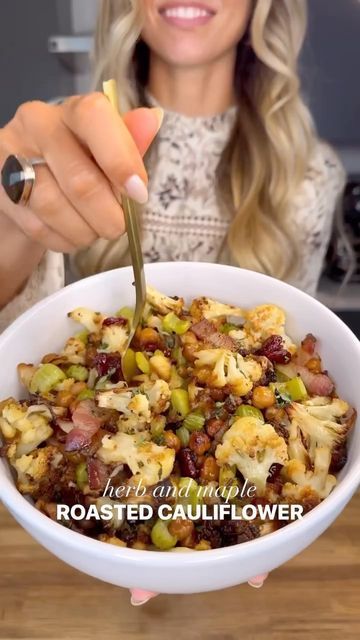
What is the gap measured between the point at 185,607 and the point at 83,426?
235 mm

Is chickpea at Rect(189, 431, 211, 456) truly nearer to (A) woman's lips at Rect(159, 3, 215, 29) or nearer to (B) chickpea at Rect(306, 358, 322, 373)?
(B) chickpea at Rect(306, 358, 322, 373)

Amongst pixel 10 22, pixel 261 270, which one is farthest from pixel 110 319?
pixel 10 22

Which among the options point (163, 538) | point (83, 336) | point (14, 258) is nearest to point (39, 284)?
point (14, 258)

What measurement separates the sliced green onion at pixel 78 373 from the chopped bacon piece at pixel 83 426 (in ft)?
0.24

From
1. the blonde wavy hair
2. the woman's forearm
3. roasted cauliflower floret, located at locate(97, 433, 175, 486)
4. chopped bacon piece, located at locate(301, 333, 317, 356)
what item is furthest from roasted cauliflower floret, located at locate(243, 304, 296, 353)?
the blonde wavy hair

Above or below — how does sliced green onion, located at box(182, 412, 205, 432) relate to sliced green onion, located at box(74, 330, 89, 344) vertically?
above

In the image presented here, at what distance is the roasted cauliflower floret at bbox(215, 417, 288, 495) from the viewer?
0.61 m

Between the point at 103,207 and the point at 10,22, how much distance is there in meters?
0.99

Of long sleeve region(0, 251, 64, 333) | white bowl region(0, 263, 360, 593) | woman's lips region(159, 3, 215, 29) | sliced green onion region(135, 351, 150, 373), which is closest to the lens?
white bowl region(0, 263, 360, 593)

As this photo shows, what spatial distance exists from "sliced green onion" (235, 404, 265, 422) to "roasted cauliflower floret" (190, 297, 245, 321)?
0.17m

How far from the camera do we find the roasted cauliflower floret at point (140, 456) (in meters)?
0.59

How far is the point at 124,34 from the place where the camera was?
1.38 meters

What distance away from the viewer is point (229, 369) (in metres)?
0.68

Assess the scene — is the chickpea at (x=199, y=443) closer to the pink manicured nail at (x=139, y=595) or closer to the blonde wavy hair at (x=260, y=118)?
the pink manicured nail at (x=139, y=595)
